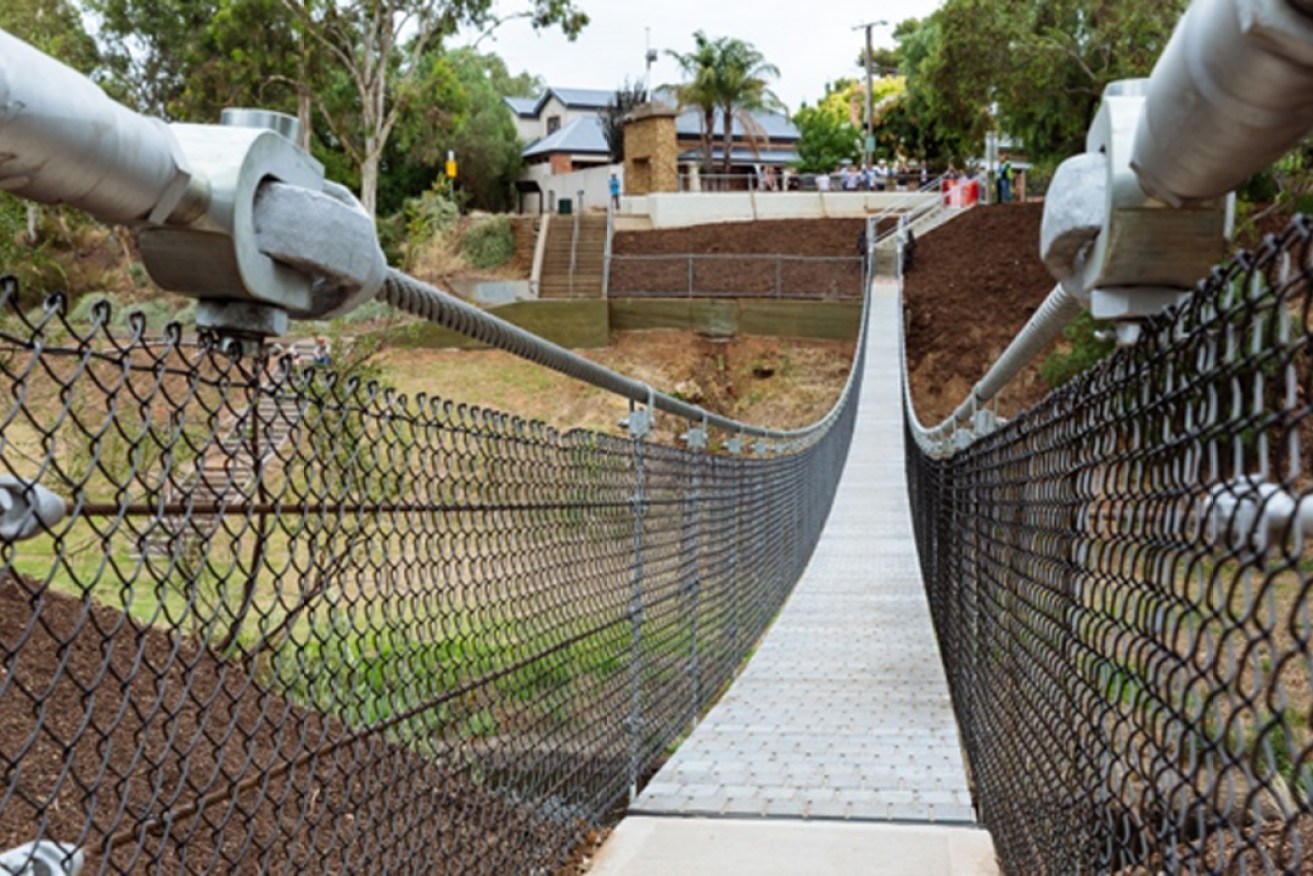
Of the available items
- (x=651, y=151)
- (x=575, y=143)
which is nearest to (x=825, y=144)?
(x=575, y=143)

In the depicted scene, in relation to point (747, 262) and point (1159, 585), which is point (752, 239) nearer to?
point (747, 262)

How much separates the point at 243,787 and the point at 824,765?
381 centimetres

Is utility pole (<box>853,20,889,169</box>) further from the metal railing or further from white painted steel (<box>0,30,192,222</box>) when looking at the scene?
white painted steel (<box>0,30,192,222</box>)

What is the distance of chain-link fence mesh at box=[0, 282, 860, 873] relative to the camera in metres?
2.11

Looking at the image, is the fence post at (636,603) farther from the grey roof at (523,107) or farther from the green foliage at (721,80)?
the grey roof at (523,107)

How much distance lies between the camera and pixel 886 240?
3716cm

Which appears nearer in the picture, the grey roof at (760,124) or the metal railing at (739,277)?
the metal railing at (739,277)

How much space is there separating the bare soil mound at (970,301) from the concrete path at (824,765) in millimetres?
19234

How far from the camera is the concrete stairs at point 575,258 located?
118 ft

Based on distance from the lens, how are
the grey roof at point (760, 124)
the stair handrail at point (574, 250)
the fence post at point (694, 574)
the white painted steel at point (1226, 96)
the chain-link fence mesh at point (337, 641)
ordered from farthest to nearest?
the grey roof at point (760, 124) → the stair handrail at point (574, 250) → the fence post at point (694, 574) → the chain-link fence mesh at point (337, 641) → the white painted steel at point (1226, 96)

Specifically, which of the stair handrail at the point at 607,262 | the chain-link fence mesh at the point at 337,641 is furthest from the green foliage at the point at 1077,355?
the chain-link fence mesh at the point at 337,641

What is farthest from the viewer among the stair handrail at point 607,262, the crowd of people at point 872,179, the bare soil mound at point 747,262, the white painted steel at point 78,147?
the crowd of people at point 872,179

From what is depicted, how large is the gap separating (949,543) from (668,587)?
1571mm

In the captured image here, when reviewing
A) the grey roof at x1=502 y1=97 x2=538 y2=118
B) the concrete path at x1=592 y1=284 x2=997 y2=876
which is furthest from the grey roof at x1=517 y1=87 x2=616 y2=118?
the concrete path at x1=592 y1=284 x2=997 y2=876
